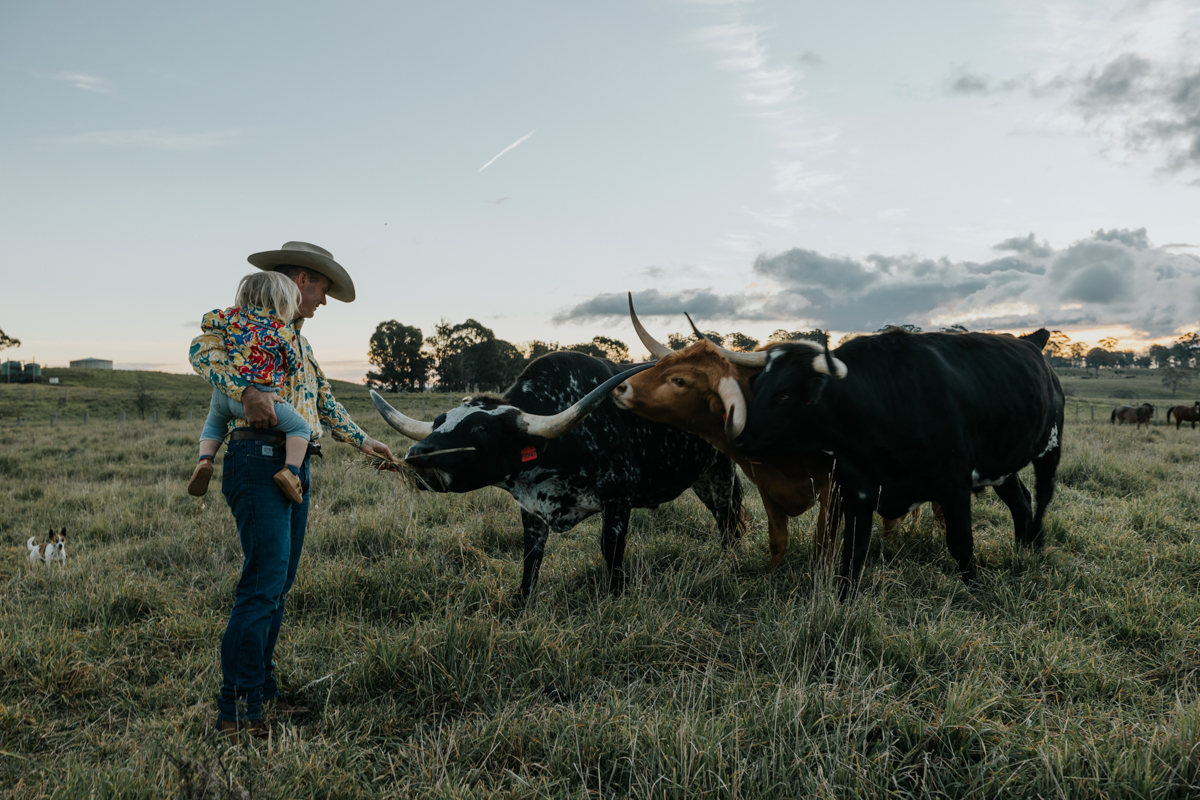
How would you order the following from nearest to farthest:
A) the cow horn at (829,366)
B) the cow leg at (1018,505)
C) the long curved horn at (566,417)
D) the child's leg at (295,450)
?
the child's leg at (295,450) → the cow horn at (829,366) → the long curved horn at (566,417) → the cow leg at (1018,505)

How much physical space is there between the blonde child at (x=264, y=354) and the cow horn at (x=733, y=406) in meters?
2.41

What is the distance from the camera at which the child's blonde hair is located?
2973 millimetres

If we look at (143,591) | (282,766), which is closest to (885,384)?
(282,766)

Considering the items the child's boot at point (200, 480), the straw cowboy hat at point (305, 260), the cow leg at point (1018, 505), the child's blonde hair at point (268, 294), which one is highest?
the straw cowboy hat at point (305, 260)

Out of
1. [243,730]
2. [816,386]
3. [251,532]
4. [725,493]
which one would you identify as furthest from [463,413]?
[725,493]

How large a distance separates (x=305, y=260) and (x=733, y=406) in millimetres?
2621

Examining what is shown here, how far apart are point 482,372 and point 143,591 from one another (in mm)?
53167

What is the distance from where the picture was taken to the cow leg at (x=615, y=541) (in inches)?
176

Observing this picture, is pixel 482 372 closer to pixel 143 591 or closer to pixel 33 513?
pixel 33 513

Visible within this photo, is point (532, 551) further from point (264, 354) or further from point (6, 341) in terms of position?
point (6, 341)

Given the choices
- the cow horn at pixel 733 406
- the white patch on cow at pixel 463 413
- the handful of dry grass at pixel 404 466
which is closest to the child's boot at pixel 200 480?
the handful of dry grass at pixel 404 466

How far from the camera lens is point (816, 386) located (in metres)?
4.09

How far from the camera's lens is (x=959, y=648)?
3.17 m

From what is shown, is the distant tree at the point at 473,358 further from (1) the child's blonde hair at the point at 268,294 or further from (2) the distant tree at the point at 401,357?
(1) the child's blonde hair at the point at 268,294
